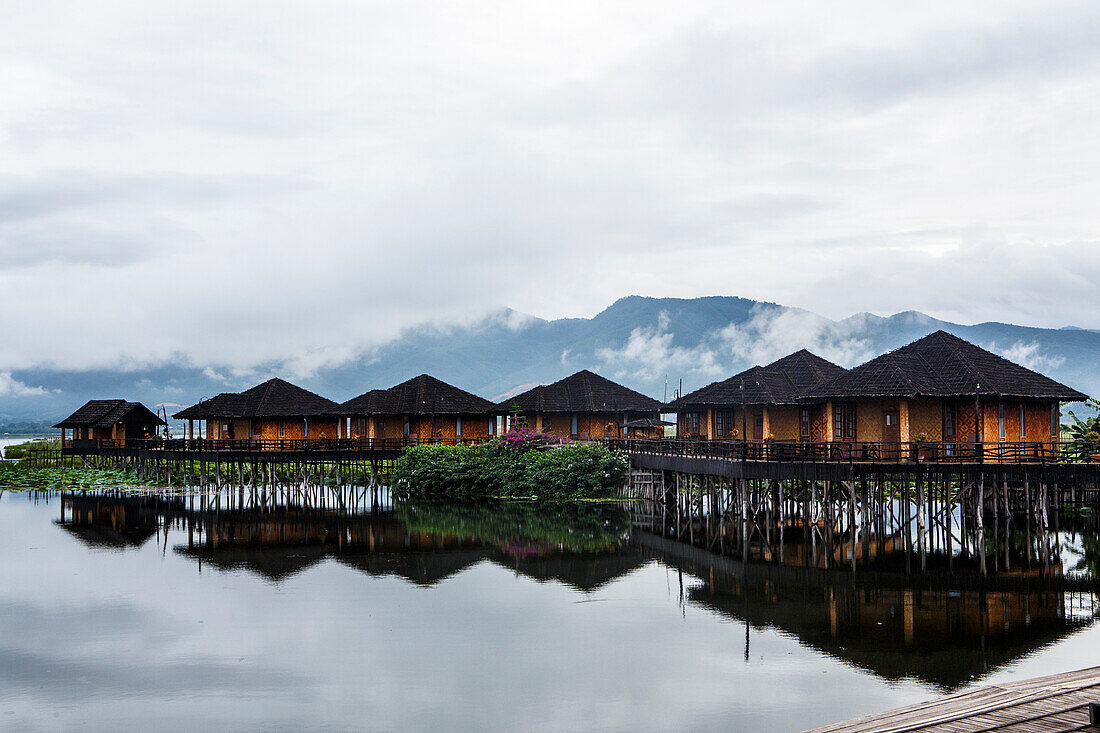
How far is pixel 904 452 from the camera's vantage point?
99.3 feet

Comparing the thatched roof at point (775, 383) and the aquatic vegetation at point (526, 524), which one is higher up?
the thatched roof at point (775, 383)

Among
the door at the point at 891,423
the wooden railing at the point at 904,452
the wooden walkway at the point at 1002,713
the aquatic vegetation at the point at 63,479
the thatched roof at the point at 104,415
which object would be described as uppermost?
the thatched roof at the point at 104,415

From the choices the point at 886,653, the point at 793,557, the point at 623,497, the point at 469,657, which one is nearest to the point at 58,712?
the point at 469,657

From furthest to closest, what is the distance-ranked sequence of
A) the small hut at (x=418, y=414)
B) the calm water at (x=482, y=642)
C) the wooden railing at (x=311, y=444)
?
the small hut at (x=418, y=414)
the wooden railing at (x=311, y=444)
the calm water at (x=482, y=642)

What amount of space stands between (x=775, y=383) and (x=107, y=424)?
1797 inches

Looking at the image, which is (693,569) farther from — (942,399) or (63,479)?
(63,479)

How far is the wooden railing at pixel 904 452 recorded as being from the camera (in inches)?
1075

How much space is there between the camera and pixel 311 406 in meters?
56.8

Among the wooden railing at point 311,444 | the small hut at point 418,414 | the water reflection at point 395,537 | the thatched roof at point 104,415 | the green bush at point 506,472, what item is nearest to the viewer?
the water reflection at point 395,537

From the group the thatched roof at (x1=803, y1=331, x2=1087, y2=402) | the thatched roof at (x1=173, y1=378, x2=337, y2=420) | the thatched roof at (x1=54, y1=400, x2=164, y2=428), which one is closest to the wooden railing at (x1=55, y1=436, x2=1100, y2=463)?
the thatched roof at (x1=803, y1=331, x2=1087, y2=402)

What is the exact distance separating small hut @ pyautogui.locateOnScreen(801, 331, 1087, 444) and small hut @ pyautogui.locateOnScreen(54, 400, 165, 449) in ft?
159

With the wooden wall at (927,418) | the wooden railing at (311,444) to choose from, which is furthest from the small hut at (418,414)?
the wooden wall at (927,418)

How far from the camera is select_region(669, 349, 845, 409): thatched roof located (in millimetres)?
41344

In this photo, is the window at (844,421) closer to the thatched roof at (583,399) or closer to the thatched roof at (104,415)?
the thatched roof at (583,399)
